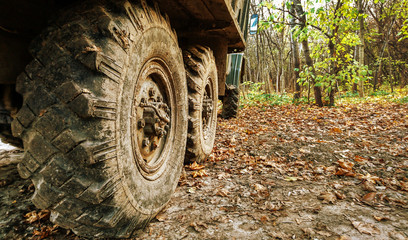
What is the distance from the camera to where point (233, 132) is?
15.9 ft

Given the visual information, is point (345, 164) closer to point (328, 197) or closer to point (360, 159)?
point (360, 159)

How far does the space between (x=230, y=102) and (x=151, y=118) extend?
203 inches

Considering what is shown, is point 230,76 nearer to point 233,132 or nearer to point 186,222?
point 233,132

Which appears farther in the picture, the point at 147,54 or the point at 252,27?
the point at 252,27

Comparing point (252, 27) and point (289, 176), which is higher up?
point (252, 27)

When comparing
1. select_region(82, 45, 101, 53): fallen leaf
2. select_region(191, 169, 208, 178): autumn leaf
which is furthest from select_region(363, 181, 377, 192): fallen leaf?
select_region(82, 45, 101, 53): fallen leaf

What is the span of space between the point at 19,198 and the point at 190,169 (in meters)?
1.69

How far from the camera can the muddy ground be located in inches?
58.9

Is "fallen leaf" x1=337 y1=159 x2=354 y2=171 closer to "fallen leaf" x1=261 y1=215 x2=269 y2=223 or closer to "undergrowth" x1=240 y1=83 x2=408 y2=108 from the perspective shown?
"fallen leaf" x1=261 y1=215 x2=269 y2=223

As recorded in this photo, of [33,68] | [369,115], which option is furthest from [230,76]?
[33,68]

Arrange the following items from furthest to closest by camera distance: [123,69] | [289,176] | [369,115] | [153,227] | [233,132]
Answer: [369,115]
[233,132]
[289,176]
[153,227]
[123,69]

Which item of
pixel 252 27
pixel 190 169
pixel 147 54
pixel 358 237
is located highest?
pixel 252 27

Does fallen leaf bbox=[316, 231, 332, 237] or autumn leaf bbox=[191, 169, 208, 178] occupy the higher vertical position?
autumn leaf bbox=[191, 169, 208, 178]

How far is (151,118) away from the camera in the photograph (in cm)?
169
